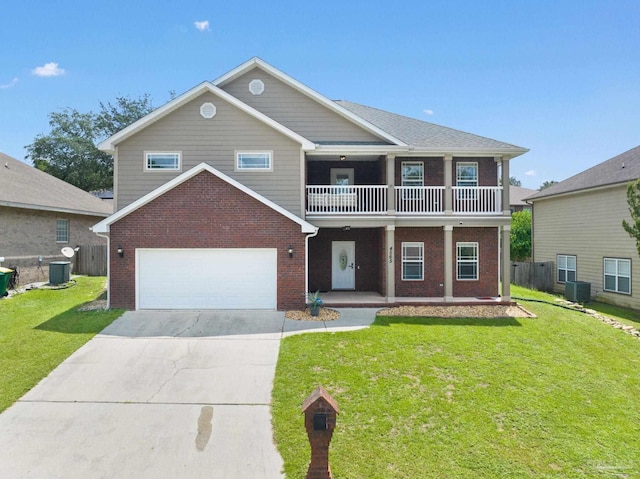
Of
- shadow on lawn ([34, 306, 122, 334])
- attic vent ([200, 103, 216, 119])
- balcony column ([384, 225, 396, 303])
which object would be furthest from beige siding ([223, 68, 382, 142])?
shadow on lawn ([34, 306, 122, 334])

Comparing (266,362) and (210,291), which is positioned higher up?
(210,291)

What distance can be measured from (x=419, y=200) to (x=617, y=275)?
10.1 meters

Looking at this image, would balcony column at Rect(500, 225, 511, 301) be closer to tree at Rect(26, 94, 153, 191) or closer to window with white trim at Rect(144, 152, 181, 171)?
window with white trim at Rect(144, 152, 181, 171)

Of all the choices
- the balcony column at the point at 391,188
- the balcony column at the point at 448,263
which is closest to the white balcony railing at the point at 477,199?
the balcony column at the point at 448,263

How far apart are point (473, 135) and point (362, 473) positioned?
14.0m

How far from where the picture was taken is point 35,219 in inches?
634

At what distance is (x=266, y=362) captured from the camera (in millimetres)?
7996

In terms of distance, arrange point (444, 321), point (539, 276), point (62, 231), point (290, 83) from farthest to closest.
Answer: point (539, 276), point (62, 231), point (290, 83), point (444, 321)

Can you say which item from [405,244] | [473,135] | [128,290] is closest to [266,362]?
[128,290]

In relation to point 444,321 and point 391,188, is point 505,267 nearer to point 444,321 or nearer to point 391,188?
point 444,321

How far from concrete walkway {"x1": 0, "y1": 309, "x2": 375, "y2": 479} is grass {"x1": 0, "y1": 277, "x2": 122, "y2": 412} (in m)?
0.32

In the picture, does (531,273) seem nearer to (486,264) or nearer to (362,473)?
(486,264)

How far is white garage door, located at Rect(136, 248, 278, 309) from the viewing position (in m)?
11.7

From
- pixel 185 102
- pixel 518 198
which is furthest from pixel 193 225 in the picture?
pixel 518 198
